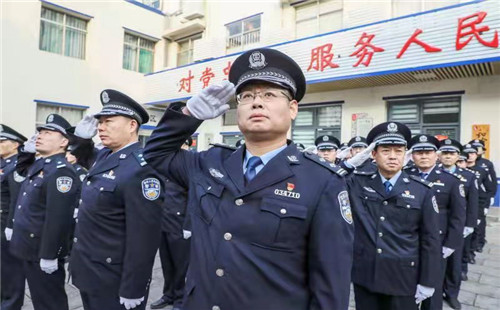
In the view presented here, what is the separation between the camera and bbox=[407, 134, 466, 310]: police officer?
3.62m

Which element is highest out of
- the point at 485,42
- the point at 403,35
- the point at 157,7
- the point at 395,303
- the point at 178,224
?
the point at 157,7

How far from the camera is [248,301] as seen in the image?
A: 1.28m

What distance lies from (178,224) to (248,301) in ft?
9.37

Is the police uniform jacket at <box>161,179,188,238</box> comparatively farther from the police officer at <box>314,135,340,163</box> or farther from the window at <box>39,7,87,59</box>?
the window at <box>39,7,87,59</box>

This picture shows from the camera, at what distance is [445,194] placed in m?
3.77

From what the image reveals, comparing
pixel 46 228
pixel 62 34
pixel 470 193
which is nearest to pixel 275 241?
pixel 46 228

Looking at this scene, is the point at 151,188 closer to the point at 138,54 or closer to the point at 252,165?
the point at 252,165

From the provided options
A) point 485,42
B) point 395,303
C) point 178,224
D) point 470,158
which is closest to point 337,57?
point 485,42

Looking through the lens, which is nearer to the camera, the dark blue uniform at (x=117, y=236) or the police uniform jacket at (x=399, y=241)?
the dark blue uniform at (x=117, y=236)

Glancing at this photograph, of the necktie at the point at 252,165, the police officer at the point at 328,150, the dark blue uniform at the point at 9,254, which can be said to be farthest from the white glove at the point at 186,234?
the police officer at the point at 328,150

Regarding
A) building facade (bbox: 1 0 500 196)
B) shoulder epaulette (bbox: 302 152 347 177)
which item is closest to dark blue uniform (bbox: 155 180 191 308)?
shoulder epaulette (bbox: 302 152 347 177)

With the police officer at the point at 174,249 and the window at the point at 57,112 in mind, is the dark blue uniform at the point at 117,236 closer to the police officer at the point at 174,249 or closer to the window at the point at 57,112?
the police officer at the point at 174,249

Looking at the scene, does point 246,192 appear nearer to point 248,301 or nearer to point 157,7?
point 248,301

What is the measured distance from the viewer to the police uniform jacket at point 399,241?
99.0 inches
